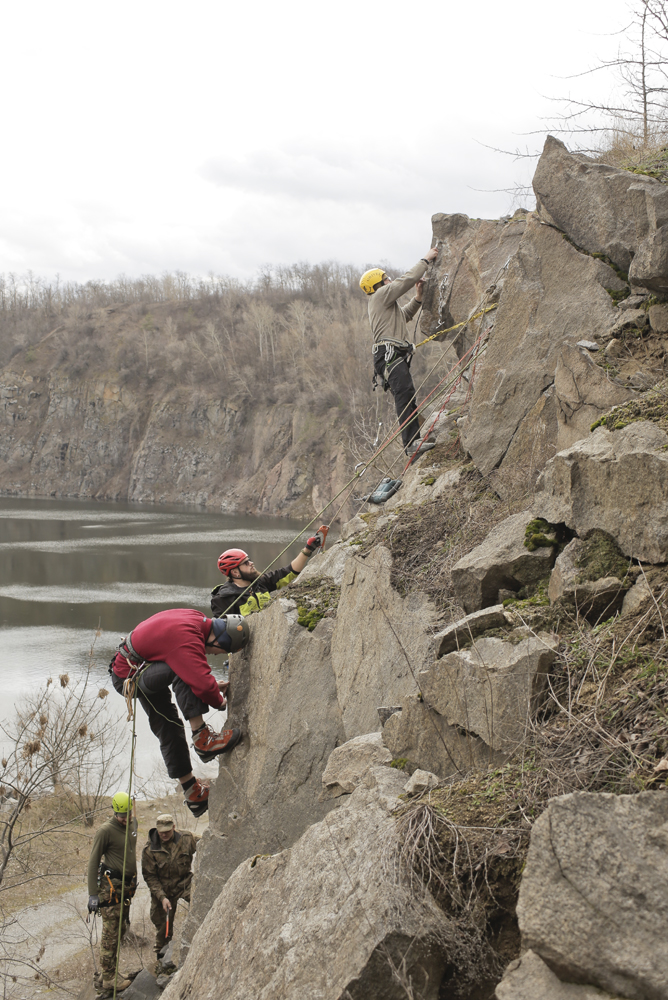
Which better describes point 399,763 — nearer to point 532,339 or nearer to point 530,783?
point 530,783

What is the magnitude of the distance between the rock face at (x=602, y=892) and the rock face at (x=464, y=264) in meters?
5.54

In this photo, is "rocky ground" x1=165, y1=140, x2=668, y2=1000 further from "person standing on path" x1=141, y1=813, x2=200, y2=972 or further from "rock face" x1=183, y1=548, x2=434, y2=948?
"person standing on path" x1=141, y1=813, x2=200, y2=972

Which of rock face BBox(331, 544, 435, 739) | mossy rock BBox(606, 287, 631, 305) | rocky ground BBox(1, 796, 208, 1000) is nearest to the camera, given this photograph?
rock face BBox(331, 544, 435, 739)

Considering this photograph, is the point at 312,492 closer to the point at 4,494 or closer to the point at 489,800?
the point at 4,494

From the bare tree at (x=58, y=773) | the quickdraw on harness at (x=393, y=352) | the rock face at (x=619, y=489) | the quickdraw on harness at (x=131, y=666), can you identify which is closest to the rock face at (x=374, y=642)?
the rock face at (x=619, y=489)

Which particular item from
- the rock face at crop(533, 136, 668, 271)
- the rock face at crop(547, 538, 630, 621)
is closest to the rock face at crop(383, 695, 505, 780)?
the rock face at crop(547, 538, 630, 621)

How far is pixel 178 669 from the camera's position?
16.0ft

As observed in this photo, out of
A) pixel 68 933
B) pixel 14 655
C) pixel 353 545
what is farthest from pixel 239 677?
pixel 14 655

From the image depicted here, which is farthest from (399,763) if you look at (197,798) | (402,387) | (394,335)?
(394,335)

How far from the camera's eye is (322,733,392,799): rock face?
3547 millimetres

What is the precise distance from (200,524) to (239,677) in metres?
48.0

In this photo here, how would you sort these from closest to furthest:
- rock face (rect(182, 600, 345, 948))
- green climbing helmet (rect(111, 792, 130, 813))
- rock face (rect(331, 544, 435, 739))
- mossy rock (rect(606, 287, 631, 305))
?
rock face (rect(331, 544, 435, 739)), rock face (rect(182, 600, 345, 948)), mossy rock (rect(606, 287, 631, 305)), green climbing helmet (rect(111, 792, 130, 813))

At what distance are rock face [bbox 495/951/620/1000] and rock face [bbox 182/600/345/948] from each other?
2534 mm

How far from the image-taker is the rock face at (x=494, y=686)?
2936 millimetres
